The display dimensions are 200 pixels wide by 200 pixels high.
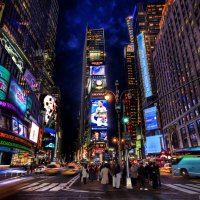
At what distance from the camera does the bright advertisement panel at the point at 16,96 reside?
4303 centimetres

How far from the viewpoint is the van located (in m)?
20.3

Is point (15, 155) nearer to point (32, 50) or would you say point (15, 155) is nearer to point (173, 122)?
point (32, 50)

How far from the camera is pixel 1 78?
129ft

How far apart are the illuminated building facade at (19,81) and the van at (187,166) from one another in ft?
106

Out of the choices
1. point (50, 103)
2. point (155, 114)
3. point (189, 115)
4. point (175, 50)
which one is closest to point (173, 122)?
point (189, 115)

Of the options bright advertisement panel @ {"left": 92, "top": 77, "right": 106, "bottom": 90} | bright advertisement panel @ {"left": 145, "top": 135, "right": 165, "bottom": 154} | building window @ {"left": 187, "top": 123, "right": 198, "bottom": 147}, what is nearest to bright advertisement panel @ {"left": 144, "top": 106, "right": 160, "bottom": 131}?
bright advertisement panel @ {"left": 145, "top": 135, "right": 165, "bottom": 154}

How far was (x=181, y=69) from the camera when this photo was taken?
70.8 m

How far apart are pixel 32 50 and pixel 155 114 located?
235 feet

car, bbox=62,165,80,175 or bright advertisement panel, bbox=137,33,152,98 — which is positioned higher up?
bright advertisement panel, bbox=137,33,152,98

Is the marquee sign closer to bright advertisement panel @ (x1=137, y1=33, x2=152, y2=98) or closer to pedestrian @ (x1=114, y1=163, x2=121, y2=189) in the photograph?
pedestrian @ (x1=114, y1=163, x2=121, y2=189)

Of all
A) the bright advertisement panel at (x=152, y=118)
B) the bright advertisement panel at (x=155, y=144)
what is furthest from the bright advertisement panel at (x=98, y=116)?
the bright advertisement panel at (x=155, y=144)

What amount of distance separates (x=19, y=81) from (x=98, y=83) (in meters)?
86.5

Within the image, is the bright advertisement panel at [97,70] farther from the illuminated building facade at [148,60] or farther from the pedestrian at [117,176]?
the pedestrian at [117,176]

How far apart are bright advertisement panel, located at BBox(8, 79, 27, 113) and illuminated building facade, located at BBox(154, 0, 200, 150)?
41.7 meters
